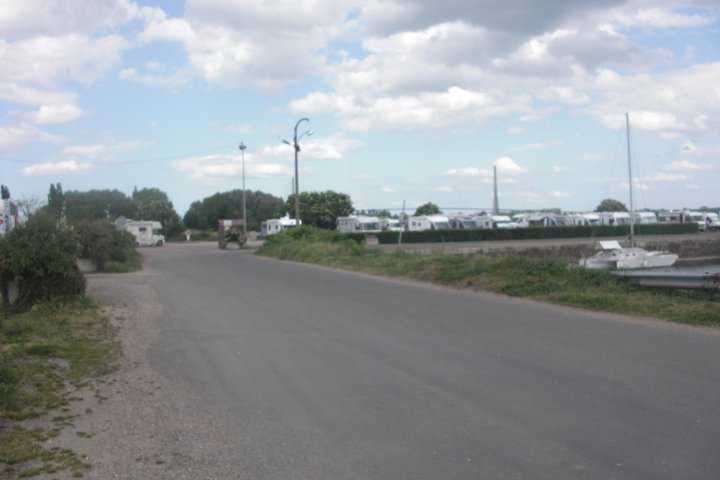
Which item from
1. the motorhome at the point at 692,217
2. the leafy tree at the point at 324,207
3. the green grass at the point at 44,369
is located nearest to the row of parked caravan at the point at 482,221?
the motorhome at the point at 692,217

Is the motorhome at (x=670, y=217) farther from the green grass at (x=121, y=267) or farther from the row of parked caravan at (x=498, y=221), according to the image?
the green grass at (x=121, y=267)

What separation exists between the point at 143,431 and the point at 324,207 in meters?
86.2

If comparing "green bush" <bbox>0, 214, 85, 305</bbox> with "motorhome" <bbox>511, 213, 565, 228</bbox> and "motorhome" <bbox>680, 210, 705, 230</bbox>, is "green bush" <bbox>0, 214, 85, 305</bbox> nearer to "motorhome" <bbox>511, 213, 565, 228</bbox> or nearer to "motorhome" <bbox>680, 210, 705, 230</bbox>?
"motorhome" <bbox>511, 213, 565, 228</bbox>

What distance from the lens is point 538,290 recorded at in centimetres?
1598

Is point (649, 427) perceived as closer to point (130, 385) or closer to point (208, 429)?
point (208, 429)

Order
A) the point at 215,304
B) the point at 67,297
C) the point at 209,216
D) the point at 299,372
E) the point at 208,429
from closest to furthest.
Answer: the point at 208,429, the point at 299,372, the point at 67,297, the point at 215,304, the point at 209,216

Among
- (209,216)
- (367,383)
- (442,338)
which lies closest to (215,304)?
(442,338)

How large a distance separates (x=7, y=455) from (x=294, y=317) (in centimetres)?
848

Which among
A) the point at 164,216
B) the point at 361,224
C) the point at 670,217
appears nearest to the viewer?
the point at 361,224

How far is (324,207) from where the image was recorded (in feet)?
303

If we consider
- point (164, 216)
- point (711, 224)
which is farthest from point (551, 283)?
point (164, 216)

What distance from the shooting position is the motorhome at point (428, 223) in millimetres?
73125

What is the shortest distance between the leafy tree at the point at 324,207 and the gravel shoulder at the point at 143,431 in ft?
270

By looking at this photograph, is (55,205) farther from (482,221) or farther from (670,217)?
(670,217)
